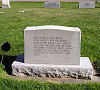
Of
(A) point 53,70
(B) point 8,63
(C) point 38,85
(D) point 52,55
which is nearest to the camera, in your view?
(C) point 38,85

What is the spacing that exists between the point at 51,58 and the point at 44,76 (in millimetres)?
392

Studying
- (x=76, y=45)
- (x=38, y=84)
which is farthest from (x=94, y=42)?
(x=38, y=84)

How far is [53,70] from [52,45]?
50cm

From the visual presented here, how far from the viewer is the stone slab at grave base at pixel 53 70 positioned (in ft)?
16.3

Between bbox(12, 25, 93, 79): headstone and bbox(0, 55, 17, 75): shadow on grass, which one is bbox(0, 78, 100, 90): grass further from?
bbox(0, 55, 17, 75): shadow on grass

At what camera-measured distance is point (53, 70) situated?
5.01m

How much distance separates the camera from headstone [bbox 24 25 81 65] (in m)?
5.00

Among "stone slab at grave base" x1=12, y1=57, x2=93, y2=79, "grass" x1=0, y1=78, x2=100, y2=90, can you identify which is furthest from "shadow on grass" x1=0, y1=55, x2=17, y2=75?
"grass" x1=0, y1=78, x2=100, y2=90

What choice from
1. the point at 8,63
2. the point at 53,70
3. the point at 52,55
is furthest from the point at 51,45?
the point at 8,63

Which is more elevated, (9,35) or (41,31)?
(41,31)

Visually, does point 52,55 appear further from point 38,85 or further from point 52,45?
point 38,85

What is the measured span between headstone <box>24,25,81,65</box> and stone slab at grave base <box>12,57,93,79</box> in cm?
15

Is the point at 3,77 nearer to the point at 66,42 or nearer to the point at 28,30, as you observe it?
the point at 28,30

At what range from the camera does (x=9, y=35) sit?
8766 millimetres
